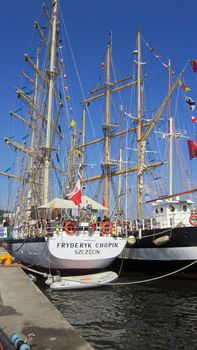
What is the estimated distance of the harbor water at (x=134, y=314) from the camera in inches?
379

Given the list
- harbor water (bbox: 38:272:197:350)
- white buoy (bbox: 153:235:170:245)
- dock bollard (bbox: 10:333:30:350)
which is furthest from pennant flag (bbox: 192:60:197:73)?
dock bollard (bbox: 10:333:30:350)

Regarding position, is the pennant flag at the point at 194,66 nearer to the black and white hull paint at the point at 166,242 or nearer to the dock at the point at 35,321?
the black and white hull paint at the point at 166,242

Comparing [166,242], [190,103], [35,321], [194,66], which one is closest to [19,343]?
[35,321]

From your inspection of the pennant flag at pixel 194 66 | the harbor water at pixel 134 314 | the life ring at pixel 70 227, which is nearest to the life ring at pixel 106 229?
the life ring at pixel 70 227

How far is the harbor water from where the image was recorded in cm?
962

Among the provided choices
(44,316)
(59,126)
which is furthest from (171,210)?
(44,316)

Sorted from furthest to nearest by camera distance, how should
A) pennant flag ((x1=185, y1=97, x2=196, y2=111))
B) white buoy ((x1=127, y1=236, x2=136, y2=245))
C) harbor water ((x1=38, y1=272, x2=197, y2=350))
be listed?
pennant flag ((x1=185, y1=97, x2=196, y2=111)) < white buoy ((x1=127, y1=236, x2=136, y2=245)) < harbor water ((x1=38, y1=272, x2=197, y2=350))

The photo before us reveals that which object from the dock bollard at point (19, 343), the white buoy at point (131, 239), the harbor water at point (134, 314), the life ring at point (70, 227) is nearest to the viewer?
the dock bollard at point (19, 343)

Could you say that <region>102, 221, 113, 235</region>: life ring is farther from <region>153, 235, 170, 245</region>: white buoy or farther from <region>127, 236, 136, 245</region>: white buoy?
<region>127, 236, 136, 245</region>: white buoy

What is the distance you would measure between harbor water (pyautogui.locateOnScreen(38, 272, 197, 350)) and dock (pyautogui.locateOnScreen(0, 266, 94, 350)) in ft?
5.08

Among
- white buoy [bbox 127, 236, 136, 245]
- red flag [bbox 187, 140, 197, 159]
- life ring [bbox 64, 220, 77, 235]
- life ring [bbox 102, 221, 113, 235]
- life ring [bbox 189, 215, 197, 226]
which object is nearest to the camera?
life ring [bbox 64, 220, 77, 235]

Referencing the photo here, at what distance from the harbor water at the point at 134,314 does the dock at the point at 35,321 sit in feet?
5.08

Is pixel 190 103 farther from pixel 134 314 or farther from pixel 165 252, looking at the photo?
pixel 134 314

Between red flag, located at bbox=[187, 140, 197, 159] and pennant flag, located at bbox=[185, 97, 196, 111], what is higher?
pennant flag, located at bbox=[185, 97, 196, 111]
